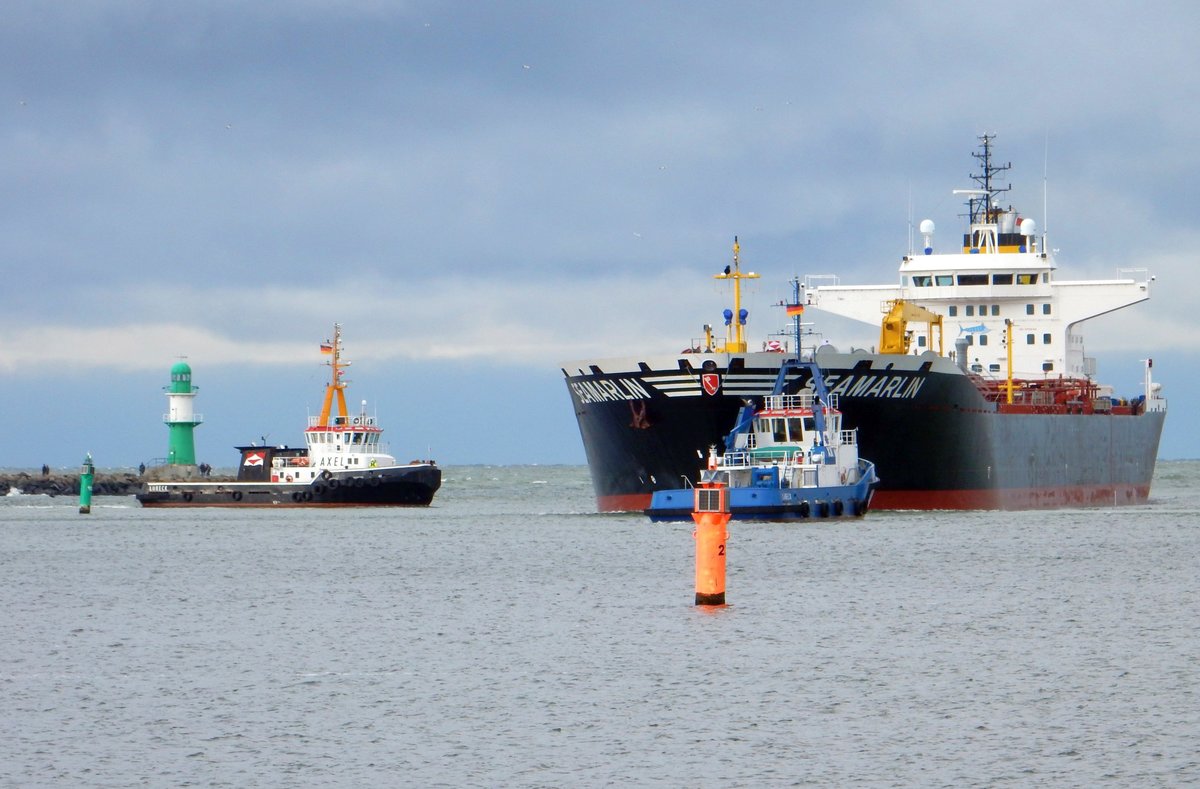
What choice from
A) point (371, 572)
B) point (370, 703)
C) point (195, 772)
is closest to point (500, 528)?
point (371, 572)

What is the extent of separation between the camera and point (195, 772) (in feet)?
55.9

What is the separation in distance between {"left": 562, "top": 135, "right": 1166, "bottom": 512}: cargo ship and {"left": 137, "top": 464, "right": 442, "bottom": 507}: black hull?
14689mm

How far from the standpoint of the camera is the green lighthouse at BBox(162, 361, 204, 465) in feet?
306

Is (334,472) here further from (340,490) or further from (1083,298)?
(1083,298)

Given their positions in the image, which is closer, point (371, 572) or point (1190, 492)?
point (371, 572)

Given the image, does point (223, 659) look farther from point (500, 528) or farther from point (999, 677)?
point (500, 528)

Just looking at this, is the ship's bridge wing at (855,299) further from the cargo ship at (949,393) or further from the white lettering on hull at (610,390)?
the white lettering on hull at (610,390)

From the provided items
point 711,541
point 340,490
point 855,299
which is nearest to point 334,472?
point 340,490

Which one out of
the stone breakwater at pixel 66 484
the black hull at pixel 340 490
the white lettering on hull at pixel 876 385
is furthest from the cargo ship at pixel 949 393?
the stone breakwater at pixel 66 484

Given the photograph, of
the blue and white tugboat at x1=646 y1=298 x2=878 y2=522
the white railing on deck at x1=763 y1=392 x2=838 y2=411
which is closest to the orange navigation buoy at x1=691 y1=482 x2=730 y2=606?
the blue and white tugboat at x1=646 y1=298 x2=878 y2=522

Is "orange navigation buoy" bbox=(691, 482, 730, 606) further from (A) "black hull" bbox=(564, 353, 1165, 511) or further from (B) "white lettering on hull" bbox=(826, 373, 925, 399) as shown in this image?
(B) "white lettering on hull" bbox=(826, 373, 925, 399)

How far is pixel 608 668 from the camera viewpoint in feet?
76.1

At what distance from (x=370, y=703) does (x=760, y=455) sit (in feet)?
86.4

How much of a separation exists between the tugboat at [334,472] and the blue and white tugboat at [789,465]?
23567 mm
